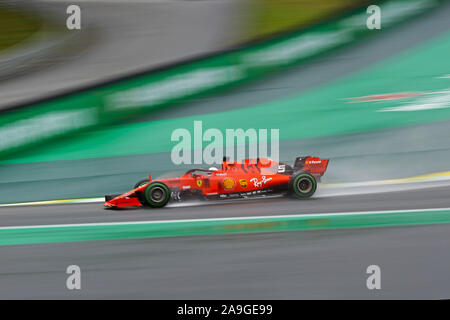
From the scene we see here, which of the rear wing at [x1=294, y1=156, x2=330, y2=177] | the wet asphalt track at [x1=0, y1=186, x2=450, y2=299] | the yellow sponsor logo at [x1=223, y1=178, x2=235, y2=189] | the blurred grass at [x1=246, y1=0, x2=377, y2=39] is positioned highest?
the blurred grass at [x1=246, y1=0, x2=377, y2=39]

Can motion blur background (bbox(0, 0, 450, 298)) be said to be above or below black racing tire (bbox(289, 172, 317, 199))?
above

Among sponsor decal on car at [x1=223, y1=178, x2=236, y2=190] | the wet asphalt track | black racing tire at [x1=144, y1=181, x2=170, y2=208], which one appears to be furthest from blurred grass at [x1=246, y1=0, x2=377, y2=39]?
the wet asphalt track

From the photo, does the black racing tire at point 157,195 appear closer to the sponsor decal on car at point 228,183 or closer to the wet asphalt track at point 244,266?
the sponsor decal on car at point 228,183

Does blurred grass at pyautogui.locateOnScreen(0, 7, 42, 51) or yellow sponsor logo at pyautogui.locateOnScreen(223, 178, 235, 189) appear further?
blurred grass at pyautogui.locateOnScreen(0, 7, 42, 51)

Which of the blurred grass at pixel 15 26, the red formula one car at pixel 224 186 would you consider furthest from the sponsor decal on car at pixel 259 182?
the blurred grass at pixel 15 26

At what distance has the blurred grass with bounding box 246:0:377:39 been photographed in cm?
1425

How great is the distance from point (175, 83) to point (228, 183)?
19.3ft

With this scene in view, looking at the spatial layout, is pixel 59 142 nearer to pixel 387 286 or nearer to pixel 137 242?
pixel 137 242

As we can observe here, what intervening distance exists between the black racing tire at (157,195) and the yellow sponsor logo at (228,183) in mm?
906

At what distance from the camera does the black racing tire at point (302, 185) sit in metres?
7.96

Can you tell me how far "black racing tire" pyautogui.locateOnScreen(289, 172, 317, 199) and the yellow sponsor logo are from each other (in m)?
0.93

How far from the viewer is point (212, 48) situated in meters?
14.1

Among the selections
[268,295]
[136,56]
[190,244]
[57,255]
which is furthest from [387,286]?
[136,56]

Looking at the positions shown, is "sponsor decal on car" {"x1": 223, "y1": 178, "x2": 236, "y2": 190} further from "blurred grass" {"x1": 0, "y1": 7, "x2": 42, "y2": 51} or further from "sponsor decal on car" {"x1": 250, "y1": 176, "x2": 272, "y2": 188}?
"blurred grass" {"x1": 0, "y1": 7, "x2": 42, "y2": 51}
